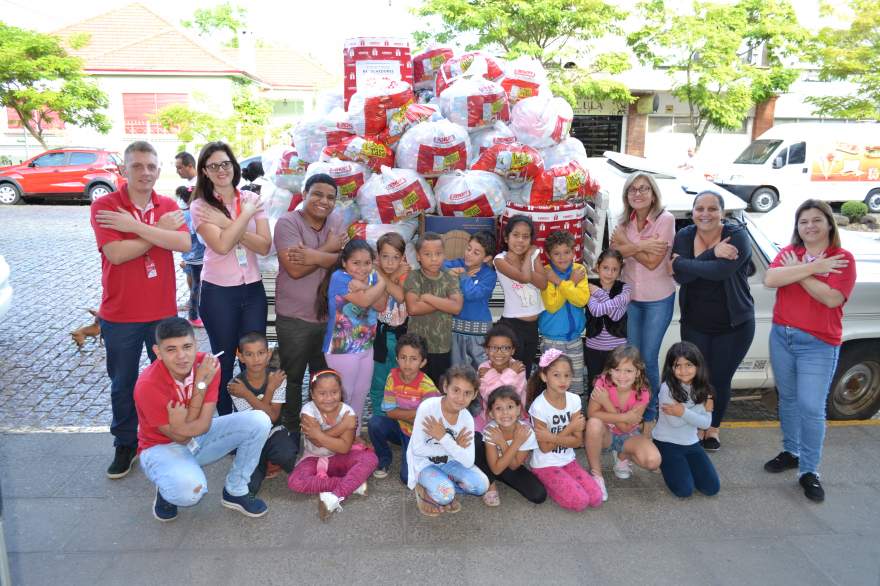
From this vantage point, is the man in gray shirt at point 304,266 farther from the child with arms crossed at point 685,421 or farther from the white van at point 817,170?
the white van at point 817,170

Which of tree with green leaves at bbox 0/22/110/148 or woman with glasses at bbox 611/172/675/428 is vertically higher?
tree with green leaves at bbox 0/22/110/148

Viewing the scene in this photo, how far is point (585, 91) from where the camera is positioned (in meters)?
22.8

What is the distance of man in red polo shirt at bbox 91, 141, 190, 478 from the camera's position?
396 cm

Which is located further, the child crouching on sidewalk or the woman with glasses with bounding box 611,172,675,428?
the woman with glasses with bounding box 611,172,675,428

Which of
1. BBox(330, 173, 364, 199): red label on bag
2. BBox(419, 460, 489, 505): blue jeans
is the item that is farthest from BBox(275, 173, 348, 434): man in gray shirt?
BBox(419, 460, 489, 505): blue jeans

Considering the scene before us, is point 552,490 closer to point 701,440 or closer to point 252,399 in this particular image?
point 701,440

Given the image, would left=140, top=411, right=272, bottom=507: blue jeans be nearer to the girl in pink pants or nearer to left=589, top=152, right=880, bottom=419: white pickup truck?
the girl in pink pants

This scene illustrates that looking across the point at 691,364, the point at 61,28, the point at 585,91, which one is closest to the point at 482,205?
the point at 691,364

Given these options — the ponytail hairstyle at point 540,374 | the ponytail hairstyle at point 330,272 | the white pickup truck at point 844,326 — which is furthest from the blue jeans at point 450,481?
the white pickup truck at point 844,326

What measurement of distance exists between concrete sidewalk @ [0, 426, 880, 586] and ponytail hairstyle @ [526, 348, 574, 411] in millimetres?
645

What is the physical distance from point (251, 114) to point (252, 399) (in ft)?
80.2

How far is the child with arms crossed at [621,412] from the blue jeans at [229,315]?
2.24 m

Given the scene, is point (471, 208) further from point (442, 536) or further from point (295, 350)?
point (442, 536)

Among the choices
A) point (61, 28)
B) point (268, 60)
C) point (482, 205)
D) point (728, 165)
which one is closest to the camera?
point (482, 205)
